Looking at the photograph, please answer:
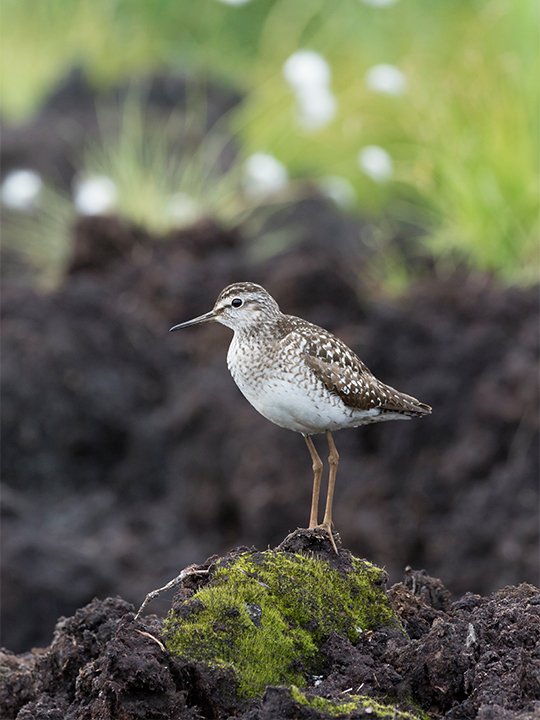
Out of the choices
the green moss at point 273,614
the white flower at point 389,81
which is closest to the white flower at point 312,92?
the white flower at point 389,81

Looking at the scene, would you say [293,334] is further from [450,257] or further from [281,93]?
[281,93]

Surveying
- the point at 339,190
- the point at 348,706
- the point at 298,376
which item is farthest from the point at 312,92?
the point at 348,706

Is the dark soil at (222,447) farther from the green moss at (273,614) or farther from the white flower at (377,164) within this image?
the green moss at (273,614)

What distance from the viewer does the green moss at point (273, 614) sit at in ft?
13.7

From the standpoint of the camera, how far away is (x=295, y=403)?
5.07 m

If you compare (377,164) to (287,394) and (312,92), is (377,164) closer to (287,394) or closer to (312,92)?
(312,92)

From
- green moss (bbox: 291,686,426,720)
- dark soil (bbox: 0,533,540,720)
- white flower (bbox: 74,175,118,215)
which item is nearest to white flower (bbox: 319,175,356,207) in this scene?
white flower (bbox: 74,175,118,215)

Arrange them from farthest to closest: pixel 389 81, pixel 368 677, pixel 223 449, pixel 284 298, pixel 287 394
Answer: pixel 389 81 → pixel 284 298 → pixel 223 449 → pixel 287 394 → pixel 368 677

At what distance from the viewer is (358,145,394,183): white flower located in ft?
41.9

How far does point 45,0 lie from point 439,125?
10033 millimetres

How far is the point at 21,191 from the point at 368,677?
1046cm

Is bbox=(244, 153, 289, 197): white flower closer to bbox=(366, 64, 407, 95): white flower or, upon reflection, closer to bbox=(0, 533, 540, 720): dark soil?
bbox=(366, 64, 407, 95): white flower

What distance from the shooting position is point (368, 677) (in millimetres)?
4113

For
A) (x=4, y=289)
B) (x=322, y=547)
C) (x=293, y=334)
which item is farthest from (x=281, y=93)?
(x=322, y=547)
